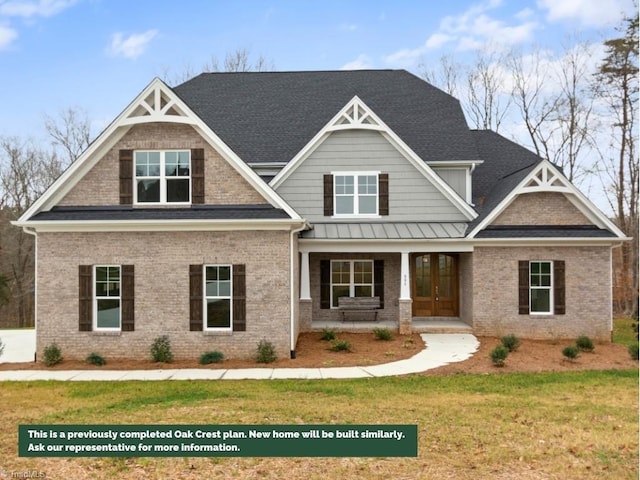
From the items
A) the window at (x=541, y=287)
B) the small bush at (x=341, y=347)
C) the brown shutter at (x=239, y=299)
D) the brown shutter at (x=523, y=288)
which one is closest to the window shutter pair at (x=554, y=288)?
the brown shutter at (x=523, y=288)

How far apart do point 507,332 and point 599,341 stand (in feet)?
9.49

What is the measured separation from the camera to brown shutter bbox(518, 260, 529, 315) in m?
14.3

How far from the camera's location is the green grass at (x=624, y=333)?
579 inches

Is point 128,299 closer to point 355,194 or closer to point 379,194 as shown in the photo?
point 355,194

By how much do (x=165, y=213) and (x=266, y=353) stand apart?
15.3ft

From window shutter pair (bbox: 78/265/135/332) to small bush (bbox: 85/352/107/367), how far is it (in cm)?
71

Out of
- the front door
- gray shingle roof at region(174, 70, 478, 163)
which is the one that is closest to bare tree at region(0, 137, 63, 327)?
gray shingle roof at region(174, 70, 478, 163)

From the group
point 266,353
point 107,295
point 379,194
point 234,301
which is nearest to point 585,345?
point 379,194

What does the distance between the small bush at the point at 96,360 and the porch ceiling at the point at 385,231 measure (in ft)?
22.9

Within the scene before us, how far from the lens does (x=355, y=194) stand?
52.6ft

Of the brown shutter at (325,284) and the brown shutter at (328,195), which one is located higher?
the brown shutter at (328,195)

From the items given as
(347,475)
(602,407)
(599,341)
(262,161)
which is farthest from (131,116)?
(599,341)

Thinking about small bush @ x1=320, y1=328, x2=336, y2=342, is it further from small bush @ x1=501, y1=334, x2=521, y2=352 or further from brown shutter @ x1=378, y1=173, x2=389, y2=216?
small bush @ x1=501, y1=334, x2=521, y2=352

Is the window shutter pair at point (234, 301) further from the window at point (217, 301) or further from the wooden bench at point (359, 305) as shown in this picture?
the wooden bench at point (359, 305)
